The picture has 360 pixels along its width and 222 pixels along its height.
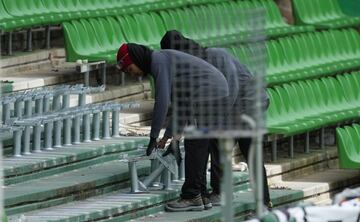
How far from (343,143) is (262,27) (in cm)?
604

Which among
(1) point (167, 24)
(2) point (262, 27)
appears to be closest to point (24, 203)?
(2) point (262, 27)

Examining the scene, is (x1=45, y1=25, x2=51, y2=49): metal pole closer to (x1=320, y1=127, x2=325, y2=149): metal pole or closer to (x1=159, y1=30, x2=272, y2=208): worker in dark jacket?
(x1=320, y1=127, x2=325, y2=149): metal pole

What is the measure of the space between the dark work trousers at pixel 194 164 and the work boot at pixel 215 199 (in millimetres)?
259

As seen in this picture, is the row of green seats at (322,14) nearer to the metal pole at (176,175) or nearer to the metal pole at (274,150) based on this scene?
the metal pole at (274,150)

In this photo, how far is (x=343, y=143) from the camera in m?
13.7

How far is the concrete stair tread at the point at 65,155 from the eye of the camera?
11316 mm

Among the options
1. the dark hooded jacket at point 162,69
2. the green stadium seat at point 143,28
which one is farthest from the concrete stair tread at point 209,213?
the green stadium seat at point 143,28

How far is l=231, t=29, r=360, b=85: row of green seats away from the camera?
15148mm

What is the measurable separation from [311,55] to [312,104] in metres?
1.33

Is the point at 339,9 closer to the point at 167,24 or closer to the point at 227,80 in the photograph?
the point at 167,24

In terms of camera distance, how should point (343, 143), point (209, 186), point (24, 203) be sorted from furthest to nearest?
point (343, 143) < point (209, 186) < point (24, 203)

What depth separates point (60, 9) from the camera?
586 inches

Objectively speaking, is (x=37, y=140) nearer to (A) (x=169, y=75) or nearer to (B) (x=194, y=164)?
(B) (x=194, y=164)

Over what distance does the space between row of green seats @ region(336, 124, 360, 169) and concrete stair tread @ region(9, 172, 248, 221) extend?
2278 mm
